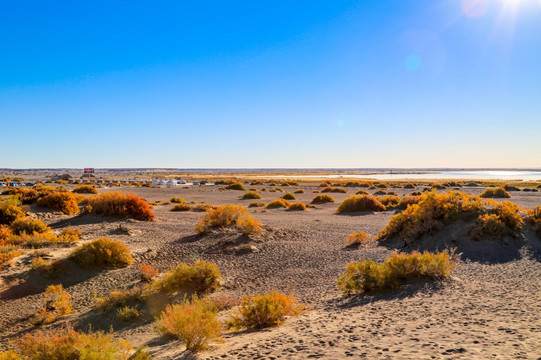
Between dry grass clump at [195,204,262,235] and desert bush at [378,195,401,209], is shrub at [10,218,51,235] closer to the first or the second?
dry grass clump at [195,204,262,235]

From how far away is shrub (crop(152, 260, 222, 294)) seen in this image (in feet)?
31.3

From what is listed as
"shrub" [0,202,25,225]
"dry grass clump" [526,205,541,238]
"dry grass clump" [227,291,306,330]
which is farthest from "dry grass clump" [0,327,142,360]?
"shrub" [0,202,25,225]

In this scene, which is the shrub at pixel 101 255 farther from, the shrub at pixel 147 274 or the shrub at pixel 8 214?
the shrub at pixel 8 214

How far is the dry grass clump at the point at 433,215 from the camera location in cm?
1377

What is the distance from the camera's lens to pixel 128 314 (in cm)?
809

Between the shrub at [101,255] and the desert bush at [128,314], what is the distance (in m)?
4.12

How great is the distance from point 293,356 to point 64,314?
6.32 m

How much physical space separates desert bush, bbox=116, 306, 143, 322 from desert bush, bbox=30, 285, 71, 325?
1397 mm

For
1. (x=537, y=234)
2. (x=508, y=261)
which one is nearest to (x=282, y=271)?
(x=508, y=261)

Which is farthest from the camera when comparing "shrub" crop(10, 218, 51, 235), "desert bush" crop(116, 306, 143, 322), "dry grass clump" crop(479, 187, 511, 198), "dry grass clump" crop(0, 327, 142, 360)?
"dry grass clump" crop(479, 187, 511, 198)

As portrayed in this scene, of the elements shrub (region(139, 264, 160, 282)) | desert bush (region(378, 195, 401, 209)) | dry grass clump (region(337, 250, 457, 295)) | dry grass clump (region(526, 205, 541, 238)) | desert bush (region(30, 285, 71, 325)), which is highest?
dry grass clump (region(526, 205, 541, 238))

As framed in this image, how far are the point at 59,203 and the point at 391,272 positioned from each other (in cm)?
2080

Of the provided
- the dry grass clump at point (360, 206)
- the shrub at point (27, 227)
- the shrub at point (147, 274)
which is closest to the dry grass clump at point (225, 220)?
the shrub at point (147, 274)

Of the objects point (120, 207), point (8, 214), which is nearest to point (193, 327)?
point (8, 214)
